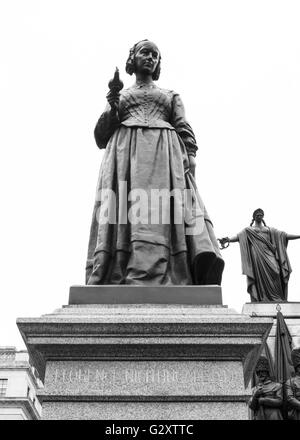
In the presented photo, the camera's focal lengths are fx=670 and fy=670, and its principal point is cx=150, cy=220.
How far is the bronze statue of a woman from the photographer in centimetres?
747

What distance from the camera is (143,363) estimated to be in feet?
20.4

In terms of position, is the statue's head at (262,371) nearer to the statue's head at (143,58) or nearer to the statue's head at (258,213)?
the statue's head at (143,58)

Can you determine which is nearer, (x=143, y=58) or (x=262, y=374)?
(x=143, y=58)

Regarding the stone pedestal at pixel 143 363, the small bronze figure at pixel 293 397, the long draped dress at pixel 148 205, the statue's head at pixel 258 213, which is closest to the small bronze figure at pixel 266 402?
the small bronze figure at pixel 293 397

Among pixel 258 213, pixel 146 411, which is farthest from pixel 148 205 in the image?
pixel 258 213

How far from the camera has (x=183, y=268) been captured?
7.51 meters

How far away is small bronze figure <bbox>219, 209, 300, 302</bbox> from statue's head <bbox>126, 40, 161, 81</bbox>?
7314 mm

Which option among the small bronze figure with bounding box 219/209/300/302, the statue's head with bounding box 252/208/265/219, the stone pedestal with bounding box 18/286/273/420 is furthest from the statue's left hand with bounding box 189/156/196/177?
the statue's head with bounding box 252/208/265/219

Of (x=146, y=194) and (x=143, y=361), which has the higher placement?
(x=146, y=194)

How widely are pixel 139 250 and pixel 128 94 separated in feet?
8.02

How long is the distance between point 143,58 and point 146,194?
7.15 feet

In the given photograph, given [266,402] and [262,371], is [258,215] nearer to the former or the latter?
[262,371]
